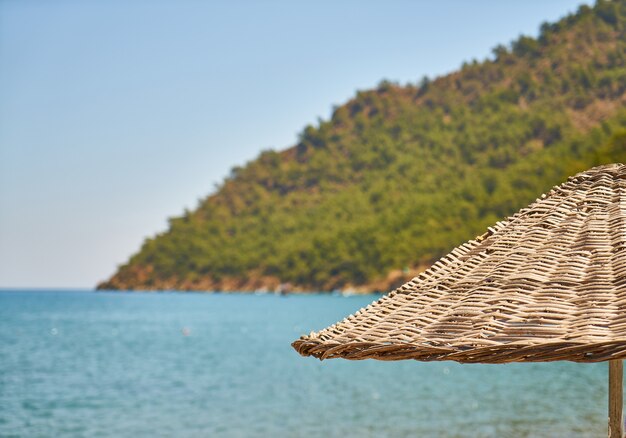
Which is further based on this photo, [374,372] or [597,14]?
[597,14]

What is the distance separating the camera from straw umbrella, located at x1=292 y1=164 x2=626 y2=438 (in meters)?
2.31

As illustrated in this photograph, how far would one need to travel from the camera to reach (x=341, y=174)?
11175 cm

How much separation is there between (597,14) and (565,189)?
89789 millimetres

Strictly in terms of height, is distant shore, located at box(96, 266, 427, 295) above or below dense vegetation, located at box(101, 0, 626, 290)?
below

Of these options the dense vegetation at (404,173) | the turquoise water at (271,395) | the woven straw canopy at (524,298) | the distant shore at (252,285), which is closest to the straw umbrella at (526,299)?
the woven straw canopy at (524,298)

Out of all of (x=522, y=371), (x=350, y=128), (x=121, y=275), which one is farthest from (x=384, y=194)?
(x=522, y=371)

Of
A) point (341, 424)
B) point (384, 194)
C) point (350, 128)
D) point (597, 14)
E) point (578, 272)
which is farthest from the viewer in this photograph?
point (350, 128)

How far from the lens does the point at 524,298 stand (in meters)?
2.54

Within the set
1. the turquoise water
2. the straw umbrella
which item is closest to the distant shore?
the turquoise water

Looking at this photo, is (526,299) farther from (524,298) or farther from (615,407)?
(615,407)

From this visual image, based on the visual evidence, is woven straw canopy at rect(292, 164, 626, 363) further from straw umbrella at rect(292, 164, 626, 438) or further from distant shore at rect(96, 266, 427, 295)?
distant shore at rect(96, 266, 427, 295)

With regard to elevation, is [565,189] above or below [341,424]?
above

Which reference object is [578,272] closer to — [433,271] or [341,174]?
[433,271]

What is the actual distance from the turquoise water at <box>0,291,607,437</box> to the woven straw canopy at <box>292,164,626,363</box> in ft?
35.4
